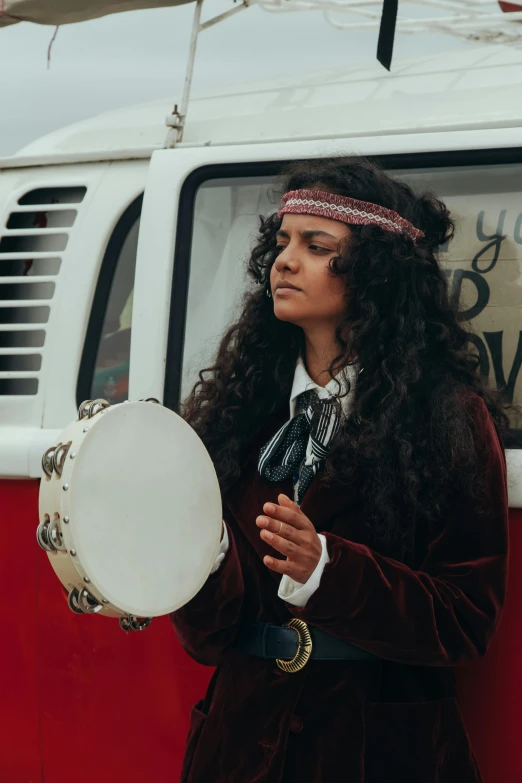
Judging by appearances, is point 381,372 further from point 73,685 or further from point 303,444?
point 73,685

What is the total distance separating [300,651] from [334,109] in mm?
1439

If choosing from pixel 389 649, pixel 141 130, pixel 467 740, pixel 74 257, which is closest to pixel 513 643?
pixel 467 740

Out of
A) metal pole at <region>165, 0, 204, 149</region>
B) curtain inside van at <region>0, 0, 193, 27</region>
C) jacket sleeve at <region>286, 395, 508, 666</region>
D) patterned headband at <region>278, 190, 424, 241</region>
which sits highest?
curtain inside van at <region>0, 0, 193, 27</region>

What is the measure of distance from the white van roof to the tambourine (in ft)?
3.55

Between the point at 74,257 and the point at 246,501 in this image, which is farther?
the point at 74,257

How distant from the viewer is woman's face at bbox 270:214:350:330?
2088mm

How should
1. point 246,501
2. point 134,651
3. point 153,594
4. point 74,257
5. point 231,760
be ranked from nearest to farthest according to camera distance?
1. point 153,594
2. point 231,760
3. point 246,501
4. point 134,651
5. point 74,257

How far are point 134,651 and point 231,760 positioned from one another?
69cm

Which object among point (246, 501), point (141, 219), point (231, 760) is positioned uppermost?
point (141, 219)

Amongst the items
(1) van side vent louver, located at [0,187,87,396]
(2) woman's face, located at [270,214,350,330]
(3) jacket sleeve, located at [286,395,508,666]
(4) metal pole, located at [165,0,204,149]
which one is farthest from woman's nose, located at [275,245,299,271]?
(1) van side vent louver, located at [0,187,87,396]

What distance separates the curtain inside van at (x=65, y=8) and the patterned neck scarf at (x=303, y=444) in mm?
1409

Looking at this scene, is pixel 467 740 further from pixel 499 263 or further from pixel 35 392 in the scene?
pixel 35 392

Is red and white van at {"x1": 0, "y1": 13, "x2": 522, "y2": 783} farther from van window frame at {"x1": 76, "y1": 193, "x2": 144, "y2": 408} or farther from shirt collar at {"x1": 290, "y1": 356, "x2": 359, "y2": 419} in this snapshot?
shirt collar at {"x1": 290, "y1": 356, "x2": 359, "y2": 419}

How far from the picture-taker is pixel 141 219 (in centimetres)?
268
